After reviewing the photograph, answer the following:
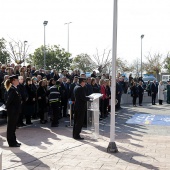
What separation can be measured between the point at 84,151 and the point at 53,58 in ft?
144

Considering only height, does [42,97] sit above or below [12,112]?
above

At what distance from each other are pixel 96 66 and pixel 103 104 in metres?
44.7

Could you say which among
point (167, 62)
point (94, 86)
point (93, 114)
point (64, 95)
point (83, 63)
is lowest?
point (93, 114)

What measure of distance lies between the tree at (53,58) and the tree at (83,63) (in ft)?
23.5

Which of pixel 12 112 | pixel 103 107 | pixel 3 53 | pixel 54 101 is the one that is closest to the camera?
pixel 12 112

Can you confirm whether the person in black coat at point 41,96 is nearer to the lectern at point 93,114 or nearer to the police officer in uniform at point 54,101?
the police officer in uniform at point 54,101

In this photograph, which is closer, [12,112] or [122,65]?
[12,112]

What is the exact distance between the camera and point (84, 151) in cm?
879

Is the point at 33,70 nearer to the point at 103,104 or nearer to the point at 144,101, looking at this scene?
the point at 103,104

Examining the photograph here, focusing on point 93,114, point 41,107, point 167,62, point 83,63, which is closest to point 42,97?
point 41,107

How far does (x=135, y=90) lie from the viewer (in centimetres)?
2377

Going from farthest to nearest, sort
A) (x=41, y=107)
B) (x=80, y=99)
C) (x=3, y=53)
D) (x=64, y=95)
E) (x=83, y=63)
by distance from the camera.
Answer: (x=83, y=63) < (x=3, y=53) < (x=64, y=95) < (x=41, y=107) < (x=80, y=99)

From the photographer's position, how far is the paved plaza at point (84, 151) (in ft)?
24.2

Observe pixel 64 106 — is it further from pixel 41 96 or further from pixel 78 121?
pixel 78 121
